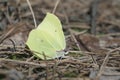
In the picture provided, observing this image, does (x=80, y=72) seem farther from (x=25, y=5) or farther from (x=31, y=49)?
(x=25, y=5)

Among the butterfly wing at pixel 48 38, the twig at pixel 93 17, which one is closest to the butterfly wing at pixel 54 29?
the butterfly wing at pixel 48 38

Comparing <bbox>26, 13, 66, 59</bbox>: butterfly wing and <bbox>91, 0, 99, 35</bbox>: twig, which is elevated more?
<bbox>91, 0, 99, 35</bbox>: twig

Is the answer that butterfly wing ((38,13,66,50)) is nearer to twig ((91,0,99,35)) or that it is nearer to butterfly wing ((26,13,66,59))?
butterfly wing ((26,13,66,59))

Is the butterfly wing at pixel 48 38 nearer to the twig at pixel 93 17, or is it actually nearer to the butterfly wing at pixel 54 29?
the butterfly wing at pixel 54 29

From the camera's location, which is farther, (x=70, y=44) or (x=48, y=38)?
(x=70, y=44)

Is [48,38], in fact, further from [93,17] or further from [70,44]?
[93,17]

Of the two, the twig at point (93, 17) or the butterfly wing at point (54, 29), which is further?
the twig at point (93, 17)

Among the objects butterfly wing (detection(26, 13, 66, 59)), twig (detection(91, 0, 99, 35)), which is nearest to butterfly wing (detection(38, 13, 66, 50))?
butterfly wing (detection(26, 13, 66, 59))

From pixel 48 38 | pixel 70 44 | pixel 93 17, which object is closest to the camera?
pixel 48 38

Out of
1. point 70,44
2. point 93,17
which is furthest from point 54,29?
point 93,17

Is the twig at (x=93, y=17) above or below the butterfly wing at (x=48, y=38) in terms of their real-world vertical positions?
above

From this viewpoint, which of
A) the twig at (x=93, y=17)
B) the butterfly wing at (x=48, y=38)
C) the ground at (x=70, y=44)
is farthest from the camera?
the twig at (x=93, y=17)

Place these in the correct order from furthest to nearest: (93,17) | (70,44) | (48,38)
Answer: (93,17)
(70,44)
(48,38)
